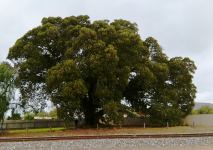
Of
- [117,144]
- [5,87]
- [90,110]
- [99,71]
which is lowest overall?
[117,144]

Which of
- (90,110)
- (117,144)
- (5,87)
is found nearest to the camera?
(117,144)

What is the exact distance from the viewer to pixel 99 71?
4938cm

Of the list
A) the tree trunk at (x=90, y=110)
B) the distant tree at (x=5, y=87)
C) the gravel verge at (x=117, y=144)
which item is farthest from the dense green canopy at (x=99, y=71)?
the gravel verge at (x=117, y=144)

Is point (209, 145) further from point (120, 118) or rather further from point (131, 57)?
point (131, 57)

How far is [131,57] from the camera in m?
54.0

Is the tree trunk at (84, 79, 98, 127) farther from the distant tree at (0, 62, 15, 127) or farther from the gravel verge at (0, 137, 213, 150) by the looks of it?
the gravel verge at (0, 137, 213, 150)

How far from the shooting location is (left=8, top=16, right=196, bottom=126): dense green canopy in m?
49.0

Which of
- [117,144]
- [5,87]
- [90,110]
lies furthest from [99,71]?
[117,144]

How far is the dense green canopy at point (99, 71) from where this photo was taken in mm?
49031

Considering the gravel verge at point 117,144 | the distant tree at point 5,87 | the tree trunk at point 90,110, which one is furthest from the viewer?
the tree trunk at point 90,110

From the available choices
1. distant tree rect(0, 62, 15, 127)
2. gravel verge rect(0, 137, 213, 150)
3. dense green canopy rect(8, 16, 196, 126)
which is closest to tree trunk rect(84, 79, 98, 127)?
dense green canopy rect(8, 16, 196, 126)

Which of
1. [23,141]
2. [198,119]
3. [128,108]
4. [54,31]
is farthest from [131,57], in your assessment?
[23,141]

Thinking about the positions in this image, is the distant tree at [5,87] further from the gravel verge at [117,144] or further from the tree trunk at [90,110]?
the gravel verge at [117,144]

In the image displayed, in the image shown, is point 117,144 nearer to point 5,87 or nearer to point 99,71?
point 99,71
